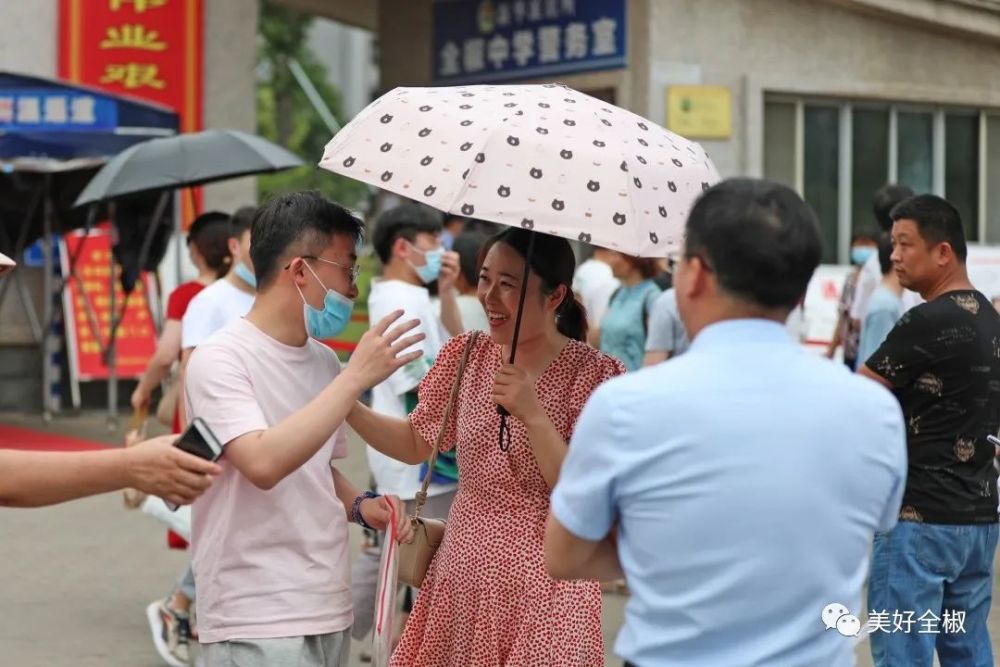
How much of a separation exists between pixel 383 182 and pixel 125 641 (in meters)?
4.11

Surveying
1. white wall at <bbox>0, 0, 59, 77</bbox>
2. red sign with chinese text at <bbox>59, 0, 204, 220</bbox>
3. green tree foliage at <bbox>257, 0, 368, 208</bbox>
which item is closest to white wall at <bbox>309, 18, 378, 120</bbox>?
green tree foliage at <bbox>257, 0, 368, 208</bbox>

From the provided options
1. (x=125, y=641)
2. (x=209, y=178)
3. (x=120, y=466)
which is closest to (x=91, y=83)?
(x=209, y=178)

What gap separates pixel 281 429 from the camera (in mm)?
3490

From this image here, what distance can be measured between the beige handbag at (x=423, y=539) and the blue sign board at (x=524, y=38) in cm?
1114

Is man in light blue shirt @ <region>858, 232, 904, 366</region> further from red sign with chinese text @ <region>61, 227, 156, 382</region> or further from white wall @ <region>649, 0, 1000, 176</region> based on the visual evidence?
red sign with chinese text @ <region>61, 227, 156, 382</region>

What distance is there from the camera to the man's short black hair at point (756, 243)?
2670 millimetres

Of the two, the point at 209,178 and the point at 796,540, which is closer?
the point at 796,540

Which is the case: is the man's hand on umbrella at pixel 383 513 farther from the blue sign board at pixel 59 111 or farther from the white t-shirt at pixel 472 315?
the blue sign board at pixel 59 111

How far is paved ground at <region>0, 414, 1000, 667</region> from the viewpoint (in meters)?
7.12

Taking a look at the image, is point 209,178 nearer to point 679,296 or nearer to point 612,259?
point 612,259

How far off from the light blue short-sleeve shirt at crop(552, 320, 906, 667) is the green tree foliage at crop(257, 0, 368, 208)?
3068 centimetres

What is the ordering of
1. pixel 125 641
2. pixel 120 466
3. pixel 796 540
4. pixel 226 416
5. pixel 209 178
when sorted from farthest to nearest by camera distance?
pixel 209 178, pixel 125 641, pixel 226 416, pixel 120 466, pixel 796 540

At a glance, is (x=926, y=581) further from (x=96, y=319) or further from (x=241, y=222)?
(x=96, y=319)

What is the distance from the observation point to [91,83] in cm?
1503
